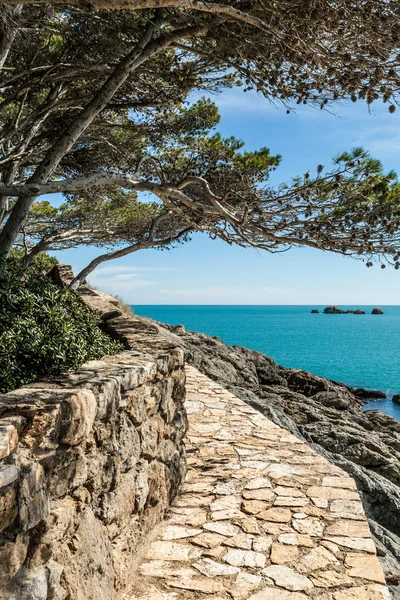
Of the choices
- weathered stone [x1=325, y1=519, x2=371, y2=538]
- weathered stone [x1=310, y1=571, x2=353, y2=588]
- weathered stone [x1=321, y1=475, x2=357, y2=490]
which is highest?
weathered stone [x1=321, y1=475, x2=357, y2=490]

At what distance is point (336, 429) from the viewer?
28.3 ft

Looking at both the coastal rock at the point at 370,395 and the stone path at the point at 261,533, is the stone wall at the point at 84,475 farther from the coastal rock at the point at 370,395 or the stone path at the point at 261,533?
the coastal rock at the point at 370,395

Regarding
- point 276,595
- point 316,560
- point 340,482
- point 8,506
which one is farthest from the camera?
point 340,482

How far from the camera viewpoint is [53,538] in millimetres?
2350

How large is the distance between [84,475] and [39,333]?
1.50 meters

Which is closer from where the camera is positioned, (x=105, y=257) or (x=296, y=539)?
(x=296, y=539)

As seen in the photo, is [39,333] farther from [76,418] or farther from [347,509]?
[347,509]

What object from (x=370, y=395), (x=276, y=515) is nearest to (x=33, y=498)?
(x=276, y=515)

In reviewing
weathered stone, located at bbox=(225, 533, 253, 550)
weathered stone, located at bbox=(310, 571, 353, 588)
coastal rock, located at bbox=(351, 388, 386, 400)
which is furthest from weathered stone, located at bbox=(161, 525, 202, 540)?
coastal rock, located at bbox=(351, 388, 386, 400)

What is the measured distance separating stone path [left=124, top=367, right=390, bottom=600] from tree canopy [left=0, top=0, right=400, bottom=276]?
2.72m

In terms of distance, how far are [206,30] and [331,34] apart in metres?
1.73

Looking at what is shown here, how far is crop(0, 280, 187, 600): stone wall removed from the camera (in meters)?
2.13

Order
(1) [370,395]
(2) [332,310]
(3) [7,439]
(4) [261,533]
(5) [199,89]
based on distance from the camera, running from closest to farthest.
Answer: (3) [7,439] → (4) [261,533] → (5) [199,89] → (1) [370,395] → (2) [332,310]

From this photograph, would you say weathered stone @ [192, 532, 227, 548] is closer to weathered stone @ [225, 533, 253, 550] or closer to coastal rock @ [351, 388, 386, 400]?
weathered stone @ [225, 533, 253, 550]
